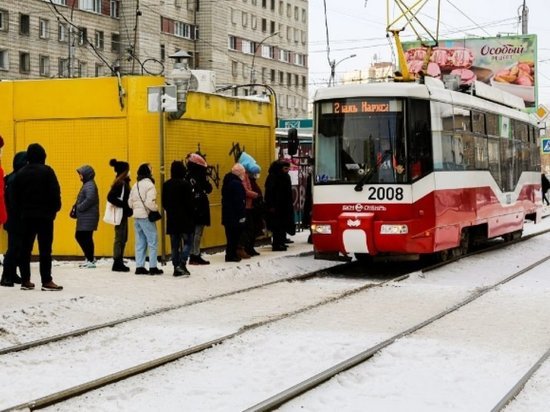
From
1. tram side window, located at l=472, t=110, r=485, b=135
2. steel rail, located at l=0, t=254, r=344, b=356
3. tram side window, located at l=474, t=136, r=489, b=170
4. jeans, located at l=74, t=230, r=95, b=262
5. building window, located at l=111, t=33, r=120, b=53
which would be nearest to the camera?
steel rail, located at l=0, t=254, r=344, b=356

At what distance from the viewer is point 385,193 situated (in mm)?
15812

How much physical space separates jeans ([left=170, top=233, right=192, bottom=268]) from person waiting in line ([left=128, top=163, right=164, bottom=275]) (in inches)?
12.0

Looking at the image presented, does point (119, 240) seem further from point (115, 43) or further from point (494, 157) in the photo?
point (115, 43)

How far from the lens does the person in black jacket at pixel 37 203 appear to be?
42.6 feet

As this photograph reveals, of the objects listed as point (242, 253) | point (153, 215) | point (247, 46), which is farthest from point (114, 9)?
point (153, 215)

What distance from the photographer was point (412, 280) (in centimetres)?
1561

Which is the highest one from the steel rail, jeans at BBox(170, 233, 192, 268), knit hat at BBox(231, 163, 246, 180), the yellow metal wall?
the yellow metal wall

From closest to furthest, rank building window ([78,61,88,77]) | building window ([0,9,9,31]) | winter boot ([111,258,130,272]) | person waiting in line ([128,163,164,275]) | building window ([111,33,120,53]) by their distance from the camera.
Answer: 1. person waiting in line ([128,163,164,275])
2. winter boot ([111,258,130,272])
3. building window ([0,9,9,31])
4. building window ([78,61,88,77])
5. building window ([111,33,120,53])

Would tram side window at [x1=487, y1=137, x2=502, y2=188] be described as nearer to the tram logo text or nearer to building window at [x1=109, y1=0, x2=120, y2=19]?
the tram logo text

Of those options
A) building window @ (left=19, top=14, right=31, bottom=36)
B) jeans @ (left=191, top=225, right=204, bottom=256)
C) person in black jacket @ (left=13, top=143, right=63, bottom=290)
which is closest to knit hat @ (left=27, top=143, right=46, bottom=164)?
person in black jacket @ (left=13, top=143, right=63, bottom=290)

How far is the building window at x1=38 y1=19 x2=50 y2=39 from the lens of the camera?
7188 cm

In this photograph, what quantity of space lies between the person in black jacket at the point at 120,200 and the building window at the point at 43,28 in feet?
191

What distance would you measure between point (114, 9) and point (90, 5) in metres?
2.47

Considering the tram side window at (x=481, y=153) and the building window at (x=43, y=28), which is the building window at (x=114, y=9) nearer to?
the building window at (x=43, y=28)
